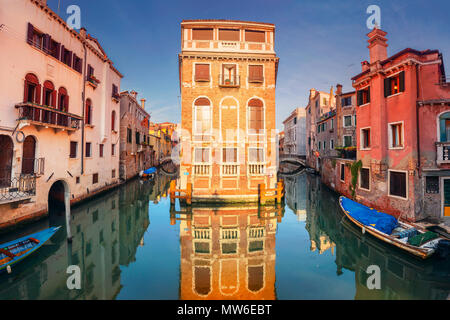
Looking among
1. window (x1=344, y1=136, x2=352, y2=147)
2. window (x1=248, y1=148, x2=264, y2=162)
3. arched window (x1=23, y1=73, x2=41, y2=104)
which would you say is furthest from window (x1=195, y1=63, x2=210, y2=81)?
window (x1=344, y1=136, x2=352, y2=147)

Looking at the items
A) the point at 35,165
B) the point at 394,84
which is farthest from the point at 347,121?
the point at 35,165

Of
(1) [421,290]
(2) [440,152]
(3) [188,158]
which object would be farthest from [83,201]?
(2) [440,152]

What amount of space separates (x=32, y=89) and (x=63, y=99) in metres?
2.29

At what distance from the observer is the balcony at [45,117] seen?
33.8 ft

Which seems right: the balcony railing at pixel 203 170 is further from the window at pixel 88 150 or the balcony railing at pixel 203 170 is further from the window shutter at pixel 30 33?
the window shutter at pixel 30 33

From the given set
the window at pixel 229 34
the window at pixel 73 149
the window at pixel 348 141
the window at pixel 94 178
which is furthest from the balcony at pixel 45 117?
the window at pixel 348 141

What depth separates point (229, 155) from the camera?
1578 centimetres

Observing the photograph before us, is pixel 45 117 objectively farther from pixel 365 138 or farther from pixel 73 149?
pixel 365 138

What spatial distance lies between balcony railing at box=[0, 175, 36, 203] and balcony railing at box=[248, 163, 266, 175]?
13233 millimetres

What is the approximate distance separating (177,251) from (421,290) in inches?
354

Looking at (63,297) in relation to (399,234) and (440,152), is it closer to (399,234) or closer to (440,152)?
(399,234)

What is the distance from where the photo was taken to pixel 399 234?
357 inches

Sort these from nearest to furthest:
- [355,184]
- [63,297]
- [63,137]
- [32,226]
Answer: [63,297], [32,226], [63,137], [355,184]

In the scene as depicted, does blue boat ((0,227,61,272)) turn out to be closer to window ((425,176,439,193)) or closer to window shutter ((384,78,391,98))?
window ((425,176,439,193))
